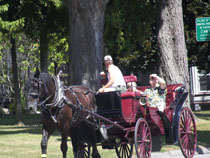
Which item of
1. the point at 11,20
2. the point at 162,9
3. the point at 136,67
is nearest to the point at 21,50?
the point at 136,67

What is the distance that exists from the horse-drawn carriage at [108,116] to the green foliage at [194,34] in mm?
15334

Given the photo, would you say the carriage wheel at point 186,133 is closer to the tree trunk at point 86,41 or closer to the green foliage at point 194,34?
the tree trunk at point 86,41

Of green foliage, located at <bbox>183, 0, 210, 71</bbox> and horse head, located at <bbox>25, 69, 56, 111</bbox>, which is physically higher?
green foliage, located at <bbox>183, 0, 210, 71</bbox>

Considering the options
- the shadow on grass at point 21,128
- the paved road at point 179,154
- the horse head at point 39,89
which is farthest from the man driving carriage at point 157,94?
the shadow on grass at point 21,128

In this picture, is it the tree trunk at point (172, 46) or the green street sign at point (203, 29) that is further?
the tree trunk at point (172, 46)

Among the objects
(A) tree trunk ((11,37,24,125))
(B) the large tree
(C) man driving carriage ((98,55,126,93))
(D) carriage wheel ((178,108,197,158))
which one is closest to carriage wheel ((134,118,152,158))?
(C) man driving carriage ((98,55,126,93))

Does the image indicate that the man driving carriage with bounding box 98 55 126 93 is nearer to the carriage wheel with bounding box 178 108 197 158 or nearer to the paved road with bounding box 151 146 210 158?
the carriage wheel with bounding box 178 108 197 158

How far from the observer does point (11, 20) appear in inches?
964

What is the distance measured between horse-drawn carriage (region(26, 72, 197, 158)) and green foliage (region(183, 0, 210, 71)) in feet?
50.3

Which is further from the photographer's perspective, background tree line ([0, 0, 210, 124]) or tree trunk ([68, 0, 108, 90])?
background tree line ([0, 0, 210, 124])

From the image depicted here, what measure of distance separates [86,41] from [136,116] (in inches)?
226

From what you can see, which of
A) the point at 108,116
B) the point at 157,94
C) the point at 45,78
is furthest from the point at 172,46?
the point at 45,78

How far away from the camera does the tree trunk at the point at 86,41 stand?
16.1m

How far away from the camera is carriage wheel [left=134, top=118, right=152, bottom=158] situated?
1014 centimetres
